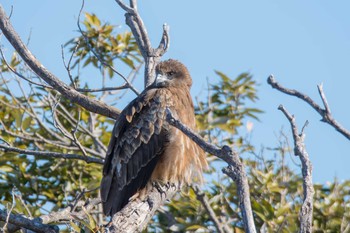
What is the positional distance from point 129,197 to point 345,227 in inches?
94.5

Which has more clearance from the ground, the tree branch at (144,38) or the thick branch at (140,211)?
the tree branch at (144,38)

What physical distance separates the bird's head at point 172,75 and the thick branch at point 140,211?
107cm

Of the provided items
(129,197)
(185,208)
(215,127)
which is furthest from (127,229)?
(215,127)

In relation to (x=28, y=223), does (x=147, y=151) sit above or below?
above

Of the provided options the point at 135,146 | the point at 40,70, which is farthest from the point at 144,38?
the point at 40,70

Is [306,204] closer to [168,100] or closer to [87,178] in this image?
[168,100]

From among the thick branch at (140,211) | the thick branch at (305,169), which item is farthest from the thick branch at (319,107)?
the thick branch at (140,211)

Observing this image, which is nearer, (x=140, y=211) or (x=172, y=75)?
(x=140, y=211)

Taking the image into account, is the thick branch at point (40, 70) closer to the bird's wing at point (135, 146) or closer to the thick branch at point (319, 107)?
the bird's wing at point (135, 146)

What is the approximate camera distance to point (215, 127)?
870 centimetres

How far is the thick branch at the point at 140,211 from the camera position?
5.38 m

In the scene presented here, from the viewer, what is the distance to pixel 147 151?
274 inches

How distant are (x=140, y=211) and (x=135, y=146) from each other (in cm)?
132

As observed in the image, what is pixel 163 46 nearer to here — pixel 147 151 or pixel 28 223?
pixel 147 151
